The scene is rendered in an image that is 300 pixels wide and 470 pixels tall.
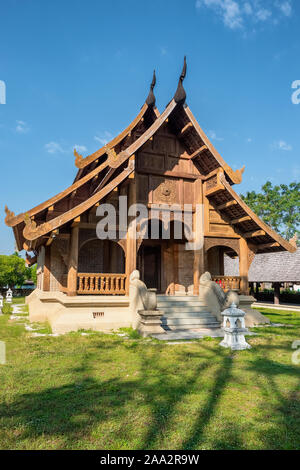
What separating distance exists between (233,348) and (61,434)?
16.6ft

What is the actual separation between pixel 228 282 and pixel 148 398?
874 cm

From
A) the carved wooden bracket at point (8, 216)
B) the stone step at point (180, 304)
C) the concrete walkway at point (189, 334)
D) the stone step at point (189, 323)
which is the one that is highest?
the carved wooden bracket at point (8, 216)

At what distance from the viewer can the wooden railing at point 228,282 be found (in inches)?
488

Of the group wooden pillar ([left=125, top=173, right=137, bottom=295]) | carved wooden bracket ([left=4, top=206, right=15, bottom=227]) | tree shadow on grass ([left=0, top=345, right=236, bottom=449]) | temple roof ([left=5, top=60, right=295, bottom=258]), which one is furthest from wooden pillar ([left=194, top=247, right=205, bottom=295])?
carved wooden bracket ([left=4, top=206, right=15, bottom=227])

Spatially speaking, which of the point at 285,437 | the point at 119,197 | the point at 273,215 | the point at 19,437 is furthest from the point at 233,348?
the point at 273,215

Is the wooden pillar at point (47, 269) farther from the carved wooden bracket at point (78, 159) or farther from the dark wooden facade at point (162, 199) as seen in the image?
the carved wooden bracket at point (78, 159)

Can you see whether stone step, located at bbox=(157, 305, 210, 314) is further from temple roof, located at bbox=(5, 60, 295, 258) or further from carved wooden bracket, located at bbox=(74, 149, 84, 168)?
carved wooden bracket, located at bbox=(74, 149, 84, 168)

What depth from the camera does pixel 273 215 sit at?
48062 millimetres

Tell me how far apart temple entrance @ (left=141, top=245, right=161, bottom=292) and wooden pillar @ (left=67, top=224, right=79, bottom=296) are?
483cm

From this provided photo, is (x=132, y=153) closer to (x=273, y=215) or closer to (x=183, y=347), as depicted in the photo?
(x=183, y=347)

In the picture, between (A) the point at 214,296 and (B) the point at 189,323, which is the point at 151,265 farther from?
(B) the point at 189,323

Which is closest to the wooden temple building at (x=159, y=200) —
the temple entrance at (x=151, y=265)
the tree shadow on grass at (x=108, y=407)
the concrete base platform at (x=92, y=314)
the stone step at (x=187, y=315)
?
the concrete base platform at (x=92, y=314)

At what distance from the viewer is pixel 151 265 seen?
15445 mm

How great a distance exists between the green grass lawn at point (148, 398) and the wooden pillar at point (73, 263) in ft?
9.39
